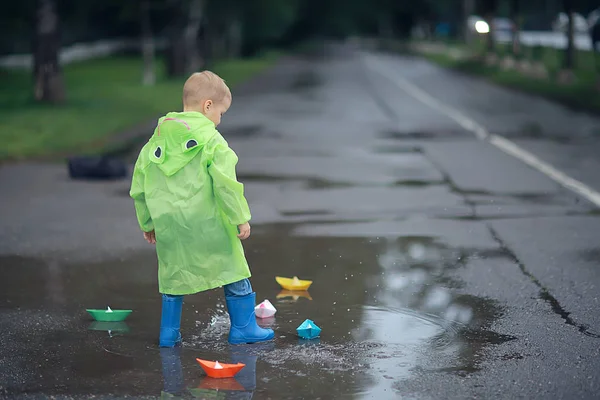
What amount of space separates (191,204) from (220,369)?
37.2 inches

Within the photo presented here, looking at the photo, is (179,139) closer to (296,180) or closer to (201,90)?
(201,90)

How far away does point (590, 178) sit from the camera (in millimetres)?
12938

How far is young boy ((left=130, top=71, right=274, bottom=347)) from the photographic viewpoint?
5.75 metres

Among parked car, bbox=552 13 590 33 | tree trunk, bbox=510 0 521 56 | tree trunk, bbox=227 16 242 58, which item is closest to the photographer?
parked car, bbox=552 13 590 33

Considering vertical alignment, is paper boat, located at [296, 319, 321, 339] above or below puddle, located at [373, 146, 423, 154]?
above

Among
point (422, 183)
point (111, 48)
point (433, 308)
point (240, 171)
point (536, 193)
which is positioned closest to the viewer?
point (433, 308)

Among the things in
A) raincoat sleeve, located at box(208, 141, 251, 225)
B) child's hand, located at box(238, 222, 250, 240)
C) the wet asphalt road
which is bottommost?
the wet asphalt road

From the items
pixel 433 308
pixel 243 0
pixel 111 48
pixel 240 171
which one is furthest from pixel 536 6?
pixel 433 308

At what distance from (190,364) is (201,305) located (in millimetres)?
1344

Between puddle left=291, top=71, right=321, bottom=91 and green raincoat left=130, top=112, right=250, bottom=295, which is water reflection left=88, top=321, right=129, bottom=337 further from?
puddle left=291, top=71, right=321, bottom=91

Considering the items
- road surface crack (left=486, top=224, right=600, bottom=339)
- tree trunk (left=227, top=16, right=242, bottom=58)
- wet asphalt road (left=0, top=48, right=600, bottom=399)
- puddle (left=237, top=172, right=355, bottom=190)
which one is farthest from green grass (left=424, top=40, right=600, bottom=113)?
road surface crack (left=486, top=224, right=600, bottom=339)

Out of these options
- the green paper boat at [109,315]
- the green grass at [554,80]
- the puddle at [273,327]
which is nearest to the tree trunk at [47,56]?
the green grass at [554,80]

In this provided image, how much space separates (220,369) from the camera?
5.28m

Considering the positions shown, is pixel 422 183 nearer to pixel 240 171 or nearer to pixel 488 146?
pixel 240 171
